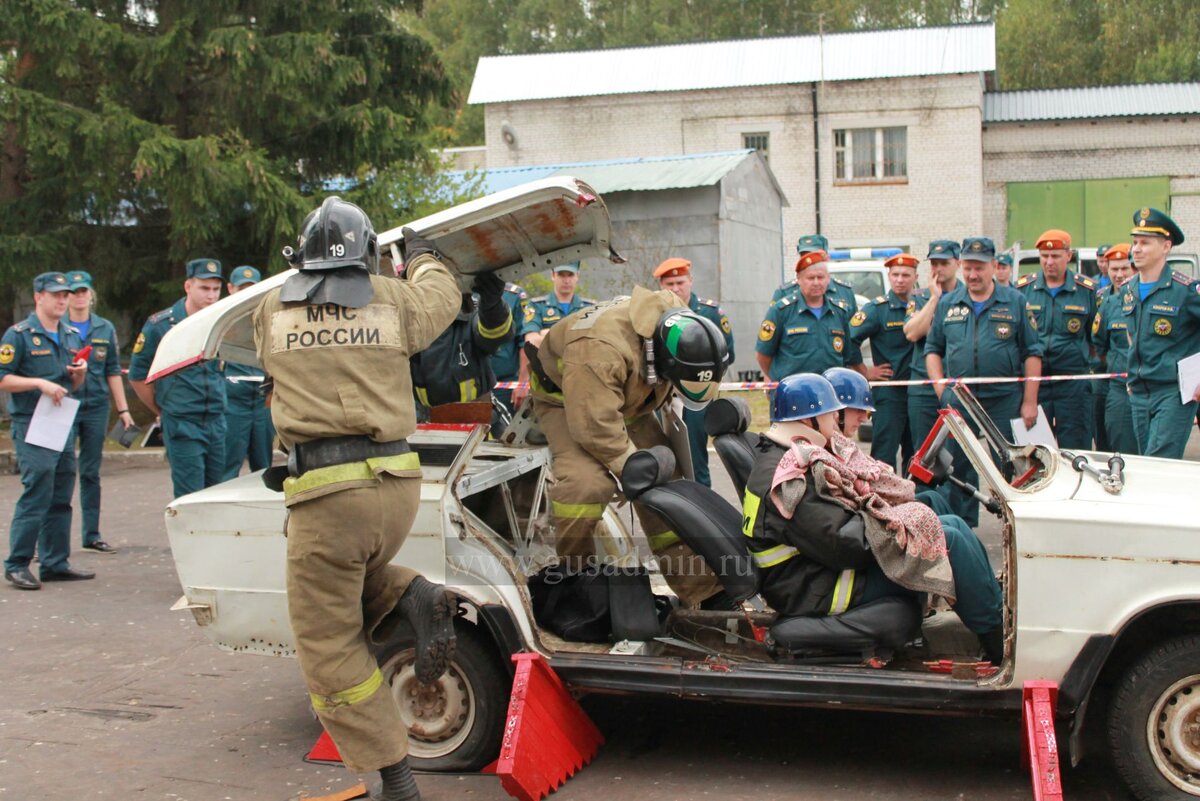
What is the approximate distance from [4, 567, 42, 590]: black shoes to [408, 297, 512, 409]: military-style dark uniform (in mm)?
3951

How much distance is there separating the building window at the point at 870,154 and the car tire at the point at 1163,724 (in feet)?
91.0

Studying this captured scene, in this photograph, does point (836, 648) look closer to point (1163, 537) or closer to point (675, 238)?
point (1163, 537)

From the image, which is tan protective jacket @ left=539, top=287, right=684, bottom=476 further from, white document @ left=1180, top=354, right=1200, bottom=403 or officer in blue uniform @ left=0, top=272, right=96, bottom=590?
officer in blue uniform @ left=0, top=272, right=96, bottom=590

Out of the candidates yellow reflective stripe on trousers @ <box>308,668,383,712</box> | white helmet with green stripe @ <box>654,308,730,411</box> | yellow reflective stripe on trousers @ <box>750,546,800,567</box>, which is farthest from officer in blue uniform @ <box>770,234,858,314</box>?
yellow reflective stripe on trousers @ <box>308,668,383,712</box>

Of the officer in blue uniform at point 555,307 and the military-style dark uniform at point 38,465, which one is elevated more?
the officer in blue uniform at point 555,307

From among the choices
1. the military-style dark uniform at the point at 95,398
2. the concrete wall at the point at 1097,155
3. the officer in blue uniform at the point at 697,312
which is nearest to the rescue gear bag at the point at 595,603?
the officer in blue uniform at the point at 697,312

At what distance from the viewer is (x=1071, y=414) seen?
8734mm

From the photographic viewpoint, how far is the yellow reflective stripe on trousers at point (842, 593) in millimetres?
4238

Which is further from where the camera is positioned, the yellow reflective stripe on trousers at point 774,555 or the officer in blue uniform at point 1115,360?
the officer in blue uniform at point 1115,360

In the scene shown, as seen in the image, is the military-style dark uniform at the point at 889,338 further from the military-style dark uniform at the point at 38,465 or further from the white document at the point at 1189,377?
the military-style dark uniform at the point at 38,465

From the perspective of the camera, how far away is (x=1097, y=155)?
29672 millimetres

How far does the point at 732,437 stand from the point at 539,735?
1.40 meters

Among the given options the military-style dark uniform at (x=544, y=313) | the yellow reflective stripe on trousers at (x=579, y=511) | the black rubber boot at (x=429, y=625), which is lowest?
the black rubber boot at (x=429, y=625)

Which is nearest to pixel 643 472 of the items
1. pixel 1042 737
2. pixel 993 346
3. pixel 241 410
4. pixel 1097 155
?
pixel 1042 737
